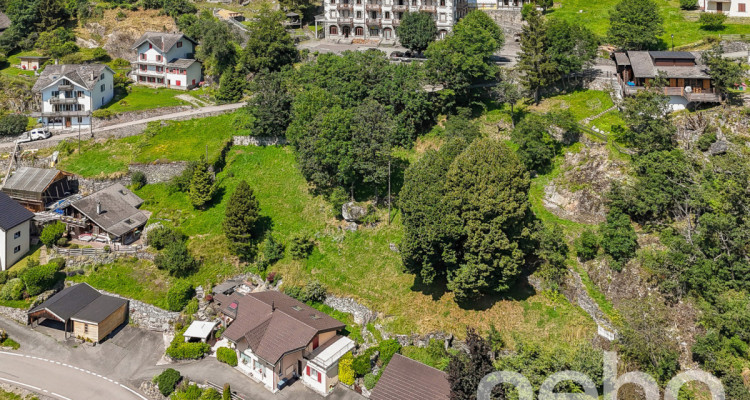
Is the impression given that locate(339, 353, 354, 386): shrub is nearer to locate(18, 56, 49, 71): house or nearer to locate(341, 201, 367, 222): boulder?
locate(341, 201, 367, 222): boulder

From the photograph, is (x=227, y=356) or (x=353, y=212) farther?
(x=353, y=212)

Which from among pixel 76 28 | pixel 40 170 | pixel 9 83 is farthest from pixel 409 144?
pixel 76 28

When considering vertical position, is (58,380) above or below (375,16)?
below

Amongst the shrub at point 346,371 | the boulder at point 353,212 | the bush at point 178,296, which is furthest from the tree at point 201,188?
the shrub at point 346,371

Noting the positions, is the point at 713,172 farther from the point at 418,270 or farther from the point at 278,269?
the point at 278,269

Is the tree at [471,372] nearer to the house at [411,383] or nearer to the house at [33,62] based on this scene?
the house at [411,383]

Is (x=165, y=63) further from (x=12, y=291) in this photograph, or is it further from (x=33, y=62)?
(x=12, y=291)

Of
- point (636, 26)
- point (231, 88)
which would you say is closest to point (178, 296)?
point (231, 88)

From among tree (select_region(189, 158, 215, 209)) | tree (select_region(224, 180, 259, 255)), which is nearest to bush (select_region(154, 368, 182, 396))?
tree (select_region(224, 180, 259, 255))
